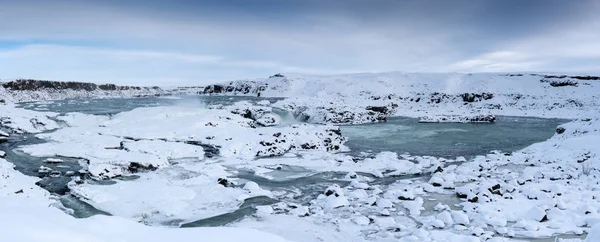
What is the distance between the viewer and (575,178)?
16.2 m

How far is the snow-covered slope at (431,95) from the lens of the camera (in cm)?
5131

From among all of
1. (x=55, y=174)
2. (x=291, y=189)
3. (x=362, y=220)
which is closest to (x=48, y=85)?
(x=55, y=174)

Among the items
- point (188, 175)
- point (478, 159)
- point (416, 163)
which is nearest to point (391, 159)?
point (416, 163)

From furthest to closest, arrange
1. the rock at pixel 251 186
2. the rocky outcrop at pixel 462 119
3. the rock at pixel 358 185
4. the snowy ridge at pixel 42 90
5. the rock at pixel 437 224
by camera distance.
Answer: the snowy ridge at pixel 42 90
the rocky outcrop at pixel 462 119
the rock at pixel 358 185
the rock at pixel 251 186
the rock at pixel 437 224

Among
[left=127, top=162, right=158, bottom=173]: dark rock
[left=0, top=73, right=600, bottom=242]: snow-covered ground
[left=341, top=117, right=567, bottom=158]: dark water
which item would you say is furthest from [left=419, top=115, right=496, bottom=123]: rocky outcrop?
[left=127, top=162, right=158, bottom=173]: dark rock

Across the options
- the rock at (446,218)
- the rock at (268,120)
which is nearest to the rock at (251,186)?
the rock at (446,218)

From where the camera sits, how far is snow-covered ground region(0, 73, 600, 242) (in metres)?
10.5

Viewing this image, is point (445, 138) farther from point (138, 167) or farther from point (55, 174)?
point (55, 174)

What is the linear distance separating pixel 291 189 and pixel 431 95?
195 feet

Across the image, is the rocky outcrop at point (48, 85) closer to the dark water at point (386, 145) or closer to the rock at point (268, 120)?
the dark water at point (386, 145)

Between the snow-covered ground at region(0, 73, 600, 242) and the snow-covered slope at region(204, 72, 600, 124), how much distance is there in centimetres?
2005

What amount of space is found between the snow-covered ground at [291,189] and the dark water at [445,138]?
215 cm

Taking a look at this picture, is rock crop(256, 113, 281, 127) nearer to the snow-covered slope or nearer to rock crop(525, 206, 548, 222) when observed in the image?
the snow-covered slope

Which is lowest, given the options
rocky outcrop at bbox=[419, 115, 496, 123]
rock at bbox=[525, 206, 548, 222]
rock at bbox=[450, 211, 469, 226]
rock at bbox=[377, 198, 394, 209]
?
rocky outcrop at bbox=[419, 115, 496, 123]
